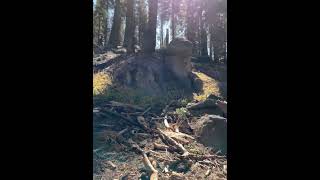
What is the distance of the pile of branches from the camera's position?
5996mm

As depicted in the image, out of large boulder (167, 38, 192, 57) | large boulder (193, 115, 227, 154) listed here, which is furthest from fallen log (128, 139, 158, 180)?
large boulder (167, 38, 192, 57)

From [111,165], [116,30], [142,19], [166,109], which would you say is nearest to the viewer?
[111,165]

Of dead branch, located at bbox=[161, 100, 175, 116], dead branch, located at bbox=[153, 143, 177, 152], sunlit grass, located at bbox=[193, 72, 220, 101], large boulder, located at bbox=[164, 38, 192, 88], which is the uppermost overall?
large boulder, located at bbox=[164, 38, 192, 88]

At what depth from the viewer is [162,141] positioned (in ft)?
23.6

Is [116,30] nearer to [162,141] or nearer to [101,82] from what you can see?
[101,82]

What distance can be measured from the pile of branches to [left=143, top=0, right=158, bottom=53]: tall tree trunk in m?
3.12

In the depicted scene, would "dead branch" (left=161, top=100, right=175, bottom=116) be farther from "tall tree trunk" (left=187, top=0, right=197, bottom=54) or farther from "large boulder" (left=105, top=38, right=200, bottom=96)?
"tall tree trunk" (left=187, top=0, right=197, bottom=54)

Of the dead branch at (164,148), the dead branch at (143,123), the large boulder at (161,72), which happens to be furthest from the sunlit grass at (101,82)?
the dead branch at (164,148)

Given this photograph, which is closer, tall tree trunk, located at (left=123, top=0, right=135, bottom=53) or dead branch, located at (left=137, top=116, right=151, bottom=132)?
dead branch, located at (left=137, top=116, right=151, bottom=132)

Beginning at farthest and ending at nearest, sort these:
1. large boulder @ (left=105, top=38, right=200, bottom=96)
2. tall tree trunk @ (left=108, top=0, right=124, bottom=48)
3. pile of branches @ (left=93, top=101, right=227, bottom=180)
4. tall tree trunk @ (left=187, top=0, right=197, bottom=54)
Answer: tall tree trunk @ (left=187, top=0, right=197, bottom=54)
tall tree trunk @ (left=108, top=0, right=124, bottom=48)
large boulder @ (left=105, top=38, right=200, bottom=96)
pile of branches @ (left=93, top=101, right=227, bottom=180)

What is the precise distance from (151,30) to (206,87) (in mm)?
3550

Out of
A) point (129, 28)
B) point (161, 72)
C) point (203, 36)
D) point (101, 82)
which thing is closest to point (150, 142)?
point (101, 82)
